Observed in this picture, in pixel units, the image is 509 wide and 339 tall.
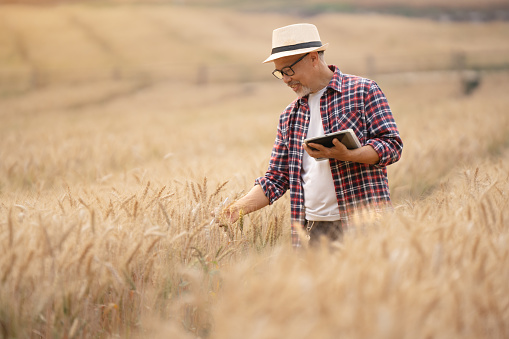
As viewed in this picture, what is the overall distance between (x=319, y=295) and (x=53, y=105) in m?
19.4

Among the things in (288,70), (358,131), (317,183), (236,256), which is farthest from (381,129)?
(236,256)

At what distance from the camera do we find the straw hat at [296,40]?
2.49 m

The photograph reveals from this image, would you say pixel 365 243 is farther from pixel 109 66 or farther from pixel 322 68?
pixel 109 66

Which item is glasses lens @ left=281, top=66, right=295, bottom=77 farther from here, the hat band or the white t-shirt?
the white t-shirt

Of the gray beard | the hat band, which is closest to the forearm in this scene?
the gray beard

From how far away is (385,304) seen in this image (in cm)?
118

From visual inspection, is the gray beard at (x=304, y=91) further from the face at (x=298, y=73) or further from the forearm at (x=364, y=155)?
the forearm at (x=364, y=155)

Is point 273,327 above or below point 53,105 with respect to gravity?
below

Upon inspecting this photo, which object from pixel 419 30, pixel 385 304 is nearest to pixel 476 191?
pixel 385 304

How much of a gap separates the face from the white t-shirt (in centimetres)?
11

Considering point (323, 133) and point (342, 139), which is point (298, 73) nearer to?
point (323, 133)

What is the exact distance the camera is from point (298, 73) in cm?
257

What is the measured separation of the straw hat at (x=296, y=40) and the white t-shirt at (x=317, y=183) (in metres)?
0.30

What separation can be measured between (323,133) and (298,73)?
0.39m
